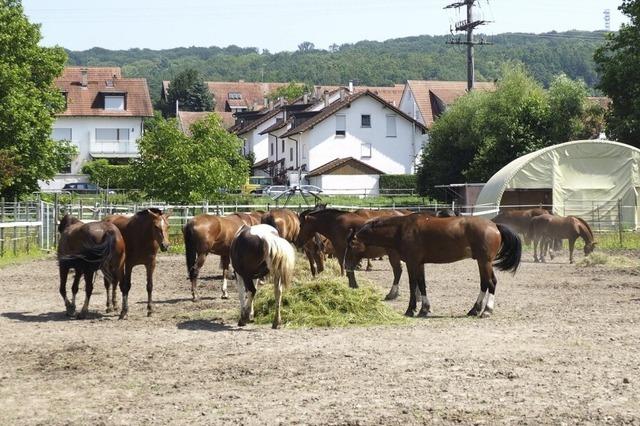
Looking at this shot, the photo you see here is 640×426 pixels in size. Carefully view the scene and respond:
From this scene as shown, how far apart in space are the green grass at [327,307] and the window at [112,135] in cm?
6455

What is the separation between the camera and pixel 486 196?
40469 mm

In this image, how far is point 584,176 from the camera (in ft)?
132

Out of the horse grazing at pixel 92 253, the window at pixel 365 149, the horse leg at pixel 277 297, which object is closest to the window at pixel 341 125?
the window at pixel 365 149

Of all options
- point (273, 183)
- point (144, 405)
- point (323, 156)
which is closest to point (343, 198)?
point (323, 156)

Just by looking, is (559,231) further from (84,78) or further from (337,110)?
(84,78)

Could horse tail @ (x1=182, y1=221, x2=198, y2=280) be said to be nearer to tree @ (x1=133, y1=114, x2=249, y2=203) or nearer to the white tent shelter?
tree @ (x1=133, y1=114, x2=249, y2=203)

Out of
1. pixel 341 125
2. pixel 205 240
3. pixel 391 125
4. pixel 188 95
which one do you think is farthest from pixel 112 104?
pixel 205 240

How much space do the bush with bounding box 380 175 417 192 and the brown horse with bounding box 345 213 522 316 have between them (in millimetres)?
49288

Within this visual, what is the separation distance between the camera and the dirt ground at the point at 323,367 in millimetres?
8680

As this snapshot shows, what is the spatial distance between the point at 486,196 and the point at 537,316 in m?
25.6

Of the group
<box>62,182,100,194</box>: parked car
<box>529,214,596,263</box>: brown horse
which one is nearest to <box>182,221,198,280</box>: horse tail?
<box>529,214,596,263</box>: brown horse

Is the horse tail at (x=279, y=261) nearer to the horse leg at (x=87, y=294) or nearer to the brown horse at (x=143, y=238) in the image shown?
the brown horse at (x=143, y=238)

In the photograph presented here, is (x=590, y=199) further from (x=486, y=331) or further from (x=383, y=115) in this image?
(x=383, y=115)

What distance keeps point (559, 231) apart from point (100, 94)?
181ft
